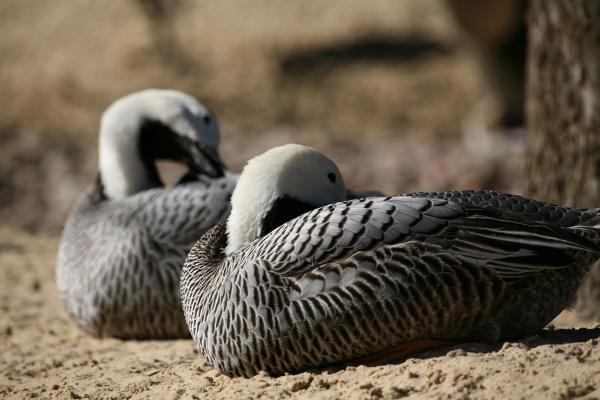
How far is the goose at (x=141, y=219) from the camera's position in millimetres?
6414

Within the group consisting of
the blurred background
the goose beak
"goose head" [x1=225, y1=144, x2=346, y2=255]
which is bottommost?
the blurred background

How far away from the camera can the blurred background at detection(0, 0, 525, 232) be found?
11164 mm

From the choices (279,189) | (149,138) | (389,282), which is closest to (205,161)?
(149,138)

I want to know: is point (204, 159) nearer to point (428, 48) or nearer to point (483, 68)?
point (483, 68)

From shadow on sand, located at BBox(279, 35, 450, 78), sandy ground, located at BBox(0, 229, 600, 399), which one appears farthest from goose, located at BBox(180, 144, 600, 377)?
shadow on sand, located at BBox(279, 35, 450, 78)

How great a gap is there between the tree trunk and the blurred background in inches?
121

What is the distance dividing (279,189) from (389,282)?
886 millimetres

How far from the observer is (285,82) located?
15.4 meters

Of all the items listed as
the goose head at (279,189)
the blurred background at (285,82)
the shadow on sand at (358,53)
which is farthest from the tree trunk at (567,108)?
the shadow on sand at (358,53)

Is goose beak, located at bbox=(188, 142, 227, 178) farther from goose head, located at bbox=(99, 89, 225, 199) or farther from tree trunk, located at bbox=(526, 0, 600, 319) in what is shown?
tree trunk, located at bbox=(526, 0, 600, 319)

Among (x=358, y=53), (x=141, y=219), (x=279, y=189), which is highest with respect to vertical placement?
(x=279, y=189)

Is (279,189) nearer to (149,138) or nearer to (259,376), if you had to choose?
(259,376)

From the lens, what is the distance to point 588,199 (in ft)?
22.0

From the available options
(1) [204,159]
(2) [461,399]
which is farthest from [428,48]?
(2) [461,399]
